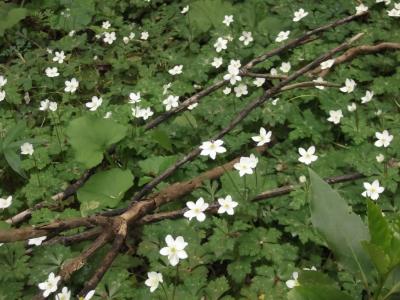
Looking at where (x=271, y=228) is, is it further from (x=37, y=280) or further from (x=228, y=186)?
(x=37, y=280)

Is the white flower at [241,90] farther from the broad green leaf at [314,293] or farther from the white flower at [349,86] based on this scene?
the broad green leaf at [314,293]

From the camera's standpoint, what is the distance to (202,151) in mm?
2518

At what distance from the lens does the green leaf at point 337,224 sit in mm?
1910

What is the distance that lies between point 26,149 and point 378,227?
2.12 m

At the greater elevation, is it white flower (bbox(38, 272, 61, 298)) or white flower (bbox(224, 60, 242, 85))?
white flower (bbox(224, 60, 242, 85))

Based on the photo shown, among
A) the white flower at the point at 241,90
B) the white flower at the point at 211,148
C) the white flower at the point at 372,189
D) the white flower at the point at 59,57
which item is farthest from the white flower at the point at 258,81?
the white flower at the point at 59,57

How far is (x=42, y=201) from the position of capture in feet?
9.16

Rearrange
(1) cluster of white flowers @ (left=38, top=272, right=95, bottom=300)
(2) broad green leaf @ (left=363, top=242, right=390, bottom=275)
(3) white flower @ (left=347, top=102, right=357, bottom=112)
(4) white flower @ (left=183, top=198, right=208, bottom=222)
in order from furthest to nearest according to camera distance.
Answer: (3) white flower @ (left=347, top=102, right=357, bottom=112) < (4) white flower @ (left=183, top=198, right=208, bottom=222) < (1) cluster of white flowers @ (left=38, top=272, right=95, bottom=300) < (2) broad green leaf @ (left=363, top=242, right=390, bottom=275)

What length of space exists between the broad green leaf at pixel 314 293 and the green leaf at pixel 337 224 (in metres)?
0.19

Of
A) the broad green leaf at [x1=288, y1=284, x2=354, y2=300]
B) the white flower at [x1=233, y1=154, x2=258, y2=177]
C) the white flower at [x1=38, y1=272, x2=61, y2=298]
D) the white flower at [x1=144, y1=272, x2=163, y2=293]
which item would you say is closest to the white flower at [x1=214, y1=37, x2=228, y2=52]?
the white flower at [x1=233, y1=154, x2=258, y2=177]

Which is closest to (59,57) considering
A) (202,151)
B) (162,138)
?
(162,138)

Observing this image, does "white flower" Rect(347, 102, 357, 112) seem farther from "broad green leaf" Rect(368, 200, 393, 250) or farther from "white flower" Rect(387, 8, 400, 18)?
Answer: "broad green leaf" Rect(368, 200, 393, 250)

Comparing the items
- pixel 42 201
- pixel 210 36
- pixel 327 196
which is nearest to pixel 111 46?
pixel 210 36

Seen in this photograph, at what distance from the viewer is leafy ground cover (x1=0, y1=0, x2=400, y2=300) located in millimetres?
2176
